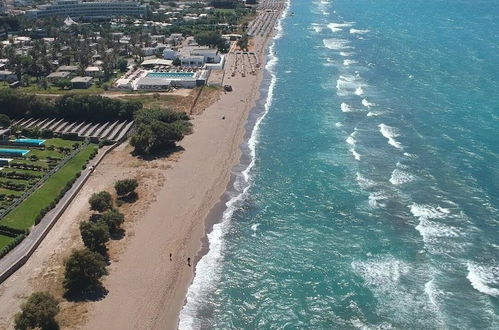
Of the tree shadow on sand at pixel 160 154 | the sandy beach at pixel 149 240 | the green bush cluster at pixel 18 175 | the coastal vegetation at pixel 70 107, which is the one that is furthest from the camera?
the coastal vegetation at pixel 70 107

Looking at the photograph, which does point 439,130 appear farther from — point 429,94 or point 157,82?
point 157,82

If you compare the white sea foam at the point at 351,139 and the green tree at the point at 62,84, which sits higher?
the white sea foam at the point at 351,139

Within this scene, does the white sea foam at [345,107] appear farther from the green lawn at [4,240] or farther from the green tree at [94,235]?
the green lawn at [4,240]

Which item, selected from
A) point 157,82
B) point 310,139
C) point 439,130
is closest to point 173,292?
point 310,139

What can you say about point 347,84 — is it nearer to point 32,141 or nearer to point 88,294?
point 32,141

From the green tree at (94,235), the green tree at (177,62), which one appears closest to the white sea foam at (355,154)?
the green tree at (94,235)

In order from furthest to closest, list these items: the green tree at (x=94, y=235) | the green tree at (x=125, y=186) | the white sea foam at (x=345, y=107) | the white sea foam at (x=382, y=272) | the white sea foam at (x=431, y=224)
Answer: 1. the white sea foam at (x=345, y=107)
2. the green tree at (x=125, y=186)
3. the white sea foam at (x=431, y=224)
4. the green tree at (x=94, y=235)
5. the white sea foam at (x=382, y=272)

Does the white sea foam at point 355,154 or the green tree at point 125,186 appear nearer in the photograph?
the green tree at point 125,186

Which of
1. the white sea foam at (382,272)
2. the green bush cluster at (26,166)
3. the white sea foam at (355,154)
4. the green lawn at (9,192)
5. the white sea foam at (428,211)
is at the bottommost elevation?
the green bush cluster at (26,166)
